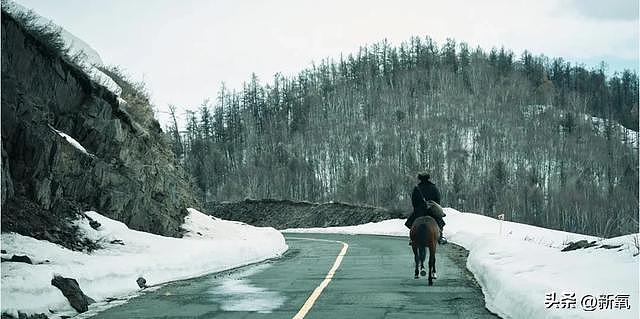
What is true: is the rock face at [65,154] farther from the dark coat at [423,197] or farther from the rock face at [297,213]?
the rock face at [297,213]

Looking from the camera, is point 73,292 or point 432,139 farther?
point 432,139

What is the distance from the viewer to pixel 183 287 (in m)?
13.6

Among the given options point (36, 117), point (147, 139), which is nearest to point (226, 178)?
point (147, 139)

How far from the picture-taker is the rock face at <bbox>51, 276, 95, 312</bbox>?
1045 cm

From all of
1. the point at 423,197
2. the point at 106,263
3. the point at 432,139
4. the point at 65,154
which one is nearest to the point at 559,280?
the point at 423,197

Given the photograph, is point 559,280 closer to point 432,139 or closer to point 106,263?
point 106,263

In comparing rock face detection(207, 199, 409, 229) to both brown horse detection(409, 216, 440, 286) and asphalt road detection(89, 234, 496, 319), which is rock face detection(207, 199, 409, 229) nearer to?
asphalt road detection(89, 234, 496, 319)

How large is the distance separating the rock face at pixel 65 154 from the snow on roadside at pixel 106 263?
3.51 ft

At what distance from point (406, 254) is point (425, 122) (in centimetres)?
11676

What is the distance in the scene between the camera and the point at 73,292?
10719mm

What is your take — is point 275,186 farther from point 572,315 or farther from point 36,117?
point 572,315

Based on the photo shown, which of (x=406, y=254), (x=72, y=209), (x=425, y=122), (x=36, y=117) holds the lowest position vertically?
(x=406, y=254)

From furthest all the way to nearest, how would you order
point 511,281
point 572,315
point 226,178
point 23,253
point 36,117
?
point 226,178 < point 36,117 < point 23,253 < point 511,281 < point 572,315

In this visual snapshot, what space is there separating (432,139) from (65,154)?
116761mm
